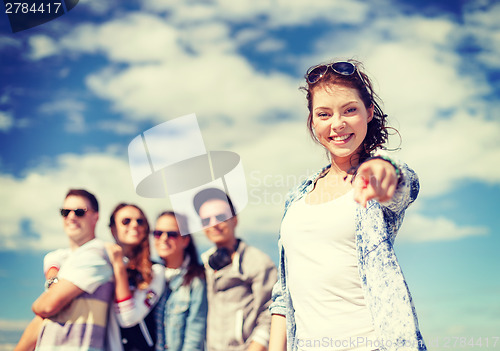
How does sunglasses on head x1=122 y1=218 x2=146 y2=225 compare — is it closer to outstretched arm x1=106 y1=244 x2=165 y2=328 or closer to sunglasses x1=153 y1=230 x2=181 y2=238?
sunglasses x1=153 y1=230 x2=181 y2=238

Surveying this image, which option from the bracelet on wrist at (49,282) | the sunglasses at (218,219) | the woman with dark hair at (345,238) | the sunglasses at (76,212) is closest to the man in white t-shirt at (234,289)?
the sunglasses at (218,219)

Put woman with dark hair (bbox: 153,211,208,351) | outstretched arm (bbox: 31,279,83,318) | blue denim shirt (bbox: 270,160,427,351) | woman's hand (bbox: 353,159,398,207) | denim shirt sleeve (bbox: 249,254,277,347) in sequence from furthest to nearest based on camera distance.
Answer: woman with dark hair (bbox: 153,211,208,351) → denim shirt sleeve (bbox: 249,254,277,347) → outstretched arm (bbox: 31,279,83,318) → blue denim shirt (bbox: 270,160,427,351) → woman's hand (bbox: 353,159,398,207)

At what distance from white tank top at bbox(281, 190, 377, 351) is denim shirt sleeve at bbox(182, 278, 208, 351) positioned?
2.29 metres

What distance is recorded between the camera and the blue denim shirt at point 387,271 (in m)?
1.97

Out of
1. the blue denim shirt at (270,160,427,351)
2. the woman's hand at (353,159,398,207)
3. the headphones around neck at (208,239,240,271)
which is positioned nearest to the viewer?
the woman's hand at (353,159,398,207)

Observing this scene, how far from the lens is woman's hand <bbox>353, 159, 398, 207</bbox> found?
1.62 meters

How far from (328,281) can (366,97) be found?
1.00 metres

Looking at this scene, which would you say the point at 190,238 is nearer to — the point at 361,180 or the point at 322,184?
the point at 322,184

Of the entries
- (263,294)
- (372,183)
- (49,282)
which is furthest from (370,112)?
(49,282)

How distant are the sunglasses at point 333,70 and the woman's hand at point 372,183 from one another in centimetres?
101

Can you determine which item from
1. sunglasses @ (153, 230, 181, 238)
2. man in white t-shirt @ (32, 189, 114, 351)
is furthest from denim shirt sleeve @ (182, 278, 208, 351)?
man in white t-shirt @ (32, 189, 114, 351)

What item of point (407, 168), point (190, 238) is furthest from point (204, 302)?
point (407, 168)

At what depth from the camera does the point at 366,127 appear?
2.48 m

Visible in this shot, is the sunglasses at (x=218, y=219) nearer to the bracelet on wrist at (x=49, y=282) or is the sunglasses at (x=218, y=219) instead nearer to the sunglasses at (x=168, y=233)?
the sunglasses at (x=168, y=233)
